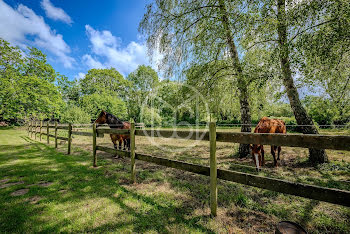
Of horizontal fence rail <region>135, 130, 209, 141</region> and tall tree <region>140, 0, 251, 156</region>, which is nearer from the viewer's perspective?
horizontal fence rail <region>135, 130, 209, 141</region>

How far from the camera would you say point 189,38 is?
662 centimetres

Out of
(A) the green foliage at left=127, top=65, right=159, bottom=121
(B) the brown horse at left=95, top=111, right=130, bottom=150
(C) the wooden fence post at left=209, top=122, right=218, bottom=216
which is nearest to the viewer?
(C) the wooden fence post at left=209, top=122, right=218, bottom=216

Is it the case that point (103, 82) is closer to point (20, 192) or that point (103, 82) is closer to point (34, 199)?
point (20, 192)

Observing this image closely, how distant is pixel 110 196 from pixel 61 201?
90 cm

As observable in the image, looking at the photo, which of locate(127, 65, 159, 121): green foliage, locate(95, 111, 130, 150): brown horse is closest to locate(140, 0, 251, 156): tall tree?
locate(95, 111, 130, 150): brown horse

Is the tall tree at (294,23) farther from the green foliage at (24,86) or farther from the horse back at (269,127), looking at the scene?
the green foliage at (24,86)

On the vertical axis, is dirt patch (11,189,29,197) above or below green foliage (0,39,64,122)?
below

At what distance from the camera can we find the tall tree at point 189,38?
5906 millimetres

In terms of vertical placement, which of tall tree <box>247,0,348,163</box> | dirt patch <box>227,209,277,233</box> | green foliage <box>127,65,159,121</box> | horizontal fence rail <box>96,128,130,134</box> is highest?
green foliage <box>127,65,159,121</box>

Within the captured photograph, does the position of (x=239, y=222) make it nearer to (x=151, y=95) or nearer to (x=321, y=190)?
(x=321, y=190)

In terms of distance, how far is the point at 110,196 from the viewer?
3.13m

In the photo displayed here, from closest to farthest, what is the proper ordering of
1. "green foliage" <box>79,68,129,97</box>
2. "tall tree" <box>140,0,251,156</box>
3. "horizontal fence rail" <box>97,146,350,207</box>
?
"horizontal fence rail" <box>97,146,350,207</box> < "tall tree" <box>140,0,251,156</box> < "green foliage" <box>79,68,129,97</box>

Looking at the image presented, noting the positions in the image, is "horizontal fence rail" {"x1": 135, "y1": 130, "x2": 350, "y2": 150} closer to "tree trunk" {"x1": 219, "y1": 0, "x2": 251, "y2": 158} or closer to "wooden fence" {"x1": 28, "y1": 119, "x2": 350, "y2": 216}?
"wooden fence" {"x1": 28, "y1": 119, "x2": 350, "y2": 216}

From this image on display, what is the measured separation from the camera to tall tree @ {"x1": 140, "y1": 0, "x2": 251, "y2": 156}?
5.91 meters
